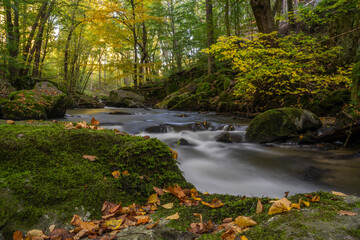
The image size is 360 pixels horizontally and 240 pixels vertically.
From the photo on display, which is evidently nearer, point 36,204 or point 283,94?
point 36,204

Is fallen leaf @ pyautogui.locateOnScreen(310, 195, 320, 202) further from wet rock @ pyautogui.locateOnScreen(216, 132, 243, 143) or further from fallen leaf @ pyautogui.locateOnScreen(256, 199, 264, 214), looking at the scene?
wet rock @ pyautogui.locateOnScreen(216, 132, 243, 143)

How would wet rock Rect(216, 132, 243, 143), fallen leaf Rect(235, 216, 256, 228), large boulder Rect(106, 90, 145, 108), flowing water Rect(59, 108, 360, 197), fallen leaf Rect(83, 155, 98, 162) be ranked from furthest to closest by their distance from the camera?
large boulder Rect(106, 90, 145, 108) → wet rock Rect(216, 132, 243, 143) → flowing water Rect(59, 108, 360, 197) → fallen leaf Rect(83, 155, 98, 162) → fallen leaf Rect(235, 216, 256, 228)

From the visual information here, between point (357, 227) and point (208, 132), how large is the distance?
20.2 ft

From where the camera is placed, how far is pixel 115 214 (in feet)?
5.28

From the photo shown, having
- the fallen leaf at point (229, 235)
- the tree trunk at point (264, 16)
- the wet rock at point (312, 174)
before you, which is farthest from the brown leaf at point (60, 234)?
the tree trunk at point (264, 16)

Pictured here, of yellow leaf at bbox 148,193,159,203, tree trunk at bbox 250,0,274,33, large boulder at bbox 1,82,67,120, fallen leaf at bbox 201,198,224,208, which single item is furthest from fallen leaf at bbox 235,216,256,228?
tree trunk at bbox 250,0,274,33

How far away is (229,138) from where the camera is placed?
21.4 ft

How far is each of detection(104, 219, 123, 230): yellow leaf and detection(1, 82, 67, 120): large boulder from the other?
7.44m

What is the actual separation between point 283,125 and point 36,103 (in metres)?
8.69

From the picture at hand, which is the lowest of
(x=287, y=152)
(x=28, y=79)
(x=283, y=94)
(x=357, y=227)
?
(x=287, y=152)

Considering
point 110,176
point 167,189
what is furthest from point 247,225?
point 110,176

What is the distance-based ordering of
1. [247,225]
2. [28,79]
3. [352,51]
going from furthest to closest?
[28,79], [352,51], [247,225]

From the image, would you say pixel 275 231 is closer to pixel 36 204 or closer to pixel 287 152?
pixel 36 204

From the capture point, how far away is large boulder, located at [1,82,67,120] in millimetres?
7071
